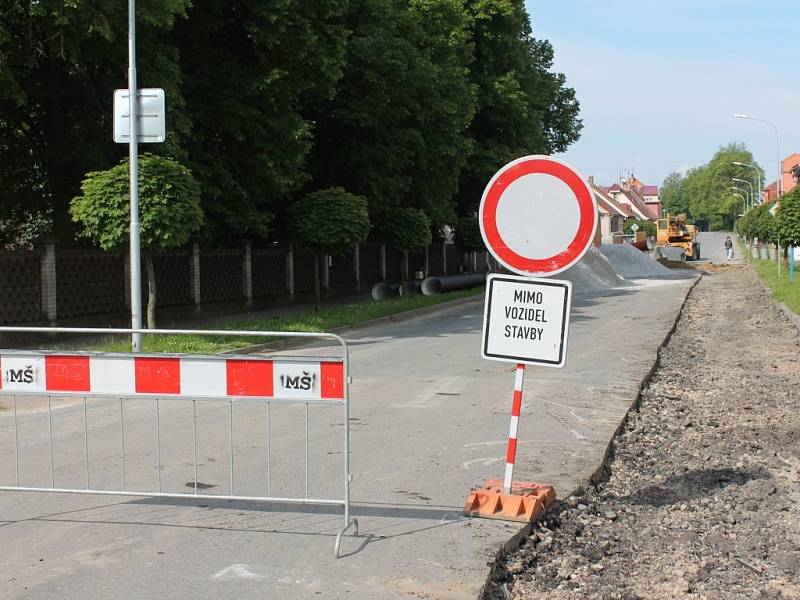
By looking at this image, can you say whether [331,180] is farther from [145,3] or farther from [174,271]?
[145,3]

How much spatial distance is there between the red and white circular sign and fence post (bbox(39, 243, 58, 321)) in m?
15.7

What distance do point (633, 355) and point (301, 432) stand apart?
27.7ft

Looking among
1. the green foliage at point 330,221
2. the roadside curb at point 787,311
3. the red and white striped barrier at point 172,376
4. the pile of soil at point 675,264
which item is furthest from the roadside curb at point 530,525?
the pile of soil at point 675,264

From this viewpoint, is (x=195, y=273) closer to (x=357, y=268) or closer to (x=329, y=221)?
(x=329, y=221)

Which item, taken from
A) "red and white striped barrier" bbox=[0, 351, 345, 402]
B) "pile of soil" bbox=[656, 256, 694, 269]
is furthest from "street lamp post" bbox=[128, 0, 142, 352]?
"pile of soil" bbox=[656, 256, 694, 269]

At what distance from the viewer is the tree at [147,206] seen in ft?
59.7

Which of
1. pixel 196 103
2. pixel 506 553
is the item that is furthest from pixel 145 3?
pixel 506 553

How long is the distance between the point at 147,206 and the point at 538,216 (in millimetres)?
13330

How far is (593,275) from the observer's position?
155ft

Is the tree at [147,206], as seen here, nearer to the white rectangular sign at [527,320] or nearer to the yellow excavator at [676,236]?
the white rectangular sign at [527,320]

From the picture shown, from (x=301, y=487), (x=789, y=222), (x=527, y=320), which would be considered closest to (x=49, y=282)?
(x=301, y=487)

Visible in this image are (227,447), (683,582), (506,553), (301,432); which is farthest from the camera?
(301,432)

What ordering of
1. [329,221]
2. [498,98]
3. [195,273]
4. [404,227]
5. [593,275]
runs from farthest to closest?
[593,275]
[498,98]
[404,227]
[329,221]
[195,273]

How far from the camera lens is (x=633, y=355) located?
16.1m
